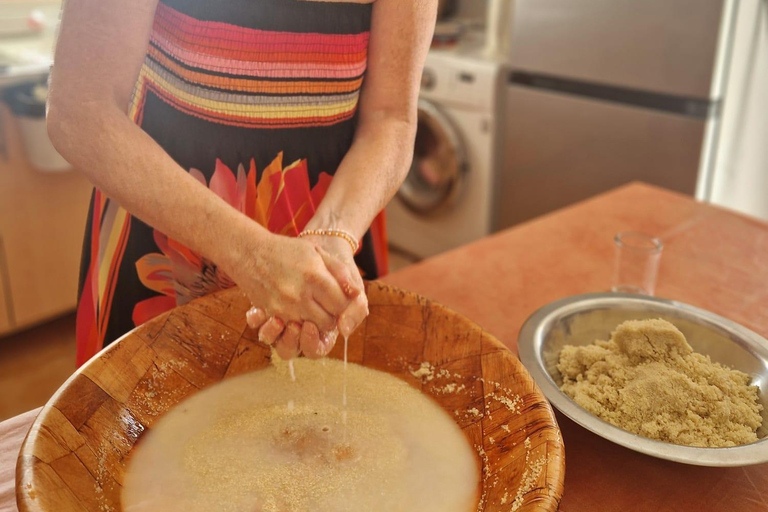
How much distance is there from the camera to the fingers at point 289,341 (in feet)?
2.65

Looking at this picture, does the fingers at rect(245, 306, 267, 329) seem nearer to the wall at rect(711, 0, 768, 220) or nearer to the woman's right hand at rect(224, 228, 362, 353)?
the woman's right hand at rect(224, 228, 362, 353)

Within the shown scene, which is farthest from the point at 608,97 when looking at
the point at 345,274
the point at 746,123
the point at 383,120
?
the point at 345,274

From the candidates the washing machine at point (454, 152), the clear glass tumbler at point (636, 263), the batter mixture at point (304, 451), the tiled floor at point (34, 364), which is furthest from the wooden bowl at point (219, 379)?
the washing machine at point (454, 152)

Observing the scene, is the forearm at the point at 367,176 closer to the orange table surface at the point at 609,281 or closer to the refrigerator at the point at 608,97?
the orange table surface at the point at 609,281

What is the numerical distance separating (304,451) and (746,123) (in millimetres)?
2134

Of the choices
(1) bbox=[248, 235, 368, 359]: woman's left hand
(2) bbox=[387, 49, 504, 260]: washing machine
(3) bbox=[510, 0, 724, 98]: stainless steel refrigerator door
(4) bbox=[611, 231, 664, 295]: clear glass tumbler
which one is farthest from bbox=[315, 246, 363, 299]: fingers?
(2) bbox=[387, 49, 504, 260]: washing machine

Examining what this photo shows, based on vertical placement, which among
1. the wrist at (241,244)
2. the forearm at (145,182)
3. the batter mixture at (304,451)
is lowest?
the batter mixture at (304,451)

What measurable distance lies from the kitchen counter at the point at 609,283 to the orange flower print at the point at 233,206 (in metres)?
0.23

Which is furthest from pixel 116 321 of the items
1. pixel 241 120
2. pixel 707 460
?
pixel 707 460

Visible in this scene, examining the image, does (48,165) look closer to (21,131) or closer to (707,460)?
(21,131)

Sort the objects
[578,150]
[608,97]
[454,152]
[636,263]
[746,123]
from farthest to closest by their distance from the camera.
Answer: [454,152]
[578,150]
[608,97]
[746,123]
[636,263]

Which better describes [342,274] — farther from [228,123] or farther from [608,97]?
[608,97]

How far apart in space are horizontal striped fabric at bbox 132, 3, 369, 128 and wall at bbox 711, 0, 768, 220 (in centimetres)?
170

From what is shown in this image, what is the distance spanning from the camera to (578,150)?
2645 millimetres
